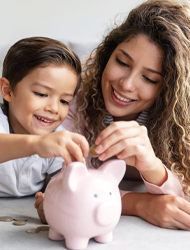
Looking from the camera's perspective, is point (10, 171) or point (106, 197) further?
point (10, 171)

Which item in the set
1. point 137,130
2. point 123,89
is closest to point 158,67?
point 123,89

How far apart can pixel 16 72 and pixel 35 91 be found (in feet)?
0.37

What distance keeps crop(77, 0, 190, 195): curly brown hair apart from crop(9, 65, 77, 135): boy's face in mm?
230

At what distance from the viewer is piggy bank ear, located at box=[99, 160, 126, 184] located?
2.48ft

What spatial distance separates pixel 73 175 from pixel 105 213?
0.10 meters

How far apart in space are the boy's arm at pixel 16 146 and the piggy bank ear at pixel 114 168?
0.53 feet

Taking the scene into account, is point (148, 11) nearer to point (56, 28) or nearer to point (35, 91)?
point (35, 91)

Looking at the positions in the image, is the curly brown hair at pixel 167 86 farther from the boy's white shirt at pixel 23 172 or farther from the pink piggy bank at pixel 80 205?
the pink piggy bank at pixel 80 205

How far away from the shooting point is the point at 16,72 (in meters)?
1.15

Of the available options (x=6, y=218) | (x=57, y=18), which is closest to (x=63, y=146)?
(x=6, y=218)

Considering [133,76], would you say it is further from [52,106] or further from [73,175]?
[73,175]

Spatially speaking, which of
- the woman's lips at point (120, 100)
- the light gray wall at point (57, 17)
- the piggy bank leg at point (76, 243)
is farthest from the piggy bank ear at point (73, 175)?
the light gray wall at point (57, 17)

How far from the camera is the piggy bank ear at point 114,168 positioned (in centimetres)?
76

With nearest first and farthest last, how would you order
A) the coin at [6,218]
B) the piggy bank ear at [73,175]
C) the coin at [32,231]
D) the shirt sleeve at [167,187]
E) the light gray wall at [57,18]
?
1. the piggy bank ear at [73,175]
2. the coin at [32,231]
3. the coin at [6,218]
4. the shirt sleeve at [167,187]
5. the light gray wall at [57,18]
